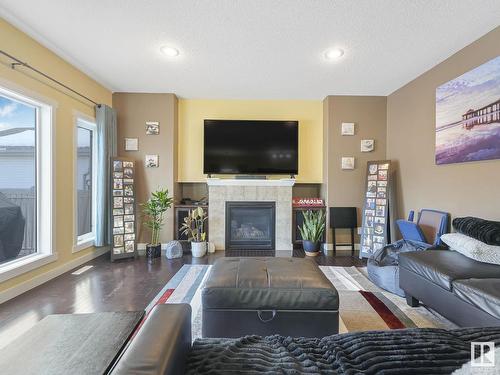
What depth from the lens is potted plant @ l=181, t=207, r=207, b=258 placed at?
148 inches

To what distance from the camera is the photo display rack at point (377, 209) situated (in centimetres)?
367

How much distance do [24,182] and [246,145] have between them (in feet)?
9.48

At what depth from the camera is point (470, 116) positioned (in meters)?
2.56

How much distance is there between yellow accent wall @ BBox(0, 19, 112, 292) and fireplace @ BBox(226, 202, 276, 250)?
2.11 meters

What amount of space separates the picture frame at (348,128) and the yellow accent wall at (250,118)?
1.25ft

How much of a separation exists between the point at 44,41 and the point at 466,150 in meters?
4.56

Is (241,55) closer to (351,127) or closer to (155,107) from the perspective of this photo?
(155,107)

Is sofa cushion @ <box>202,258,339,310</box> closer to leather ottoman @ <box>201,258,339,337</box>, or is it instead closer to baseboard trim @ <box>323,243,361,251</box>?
leather ottoman @ <box>201,258,339,337</box>

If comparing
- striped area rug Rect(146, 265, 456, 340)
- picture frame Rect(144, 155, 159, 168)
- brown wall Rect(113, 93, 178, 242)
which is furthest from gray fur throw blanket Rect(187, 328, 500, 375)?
picture frame Rect(144, 155, 159, 168)

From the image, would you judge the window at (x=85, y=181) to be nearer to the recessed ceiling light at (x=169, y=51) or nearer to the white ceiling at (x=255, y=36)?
the white ceiling at (x=255, y=36)

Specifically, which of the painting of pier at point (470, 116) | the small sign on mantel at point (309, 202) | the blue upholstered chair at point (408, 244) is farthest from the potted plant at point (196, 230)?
the painting of pier at point (470, 116)

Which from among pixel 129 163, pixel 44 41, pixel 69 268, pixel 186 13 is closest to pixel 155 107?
pixel 129 163

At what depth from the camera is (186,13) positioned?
215 centimetres

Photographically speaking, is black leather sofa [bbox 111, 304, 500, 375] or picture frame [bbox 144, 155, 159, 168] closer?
black leather sofa [bbox 111, 304, 500, 375]
